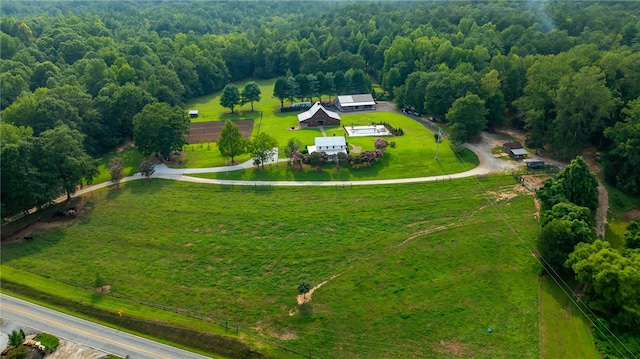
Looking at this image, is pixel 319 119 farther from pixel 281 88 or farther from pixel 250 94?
pixel 250 94

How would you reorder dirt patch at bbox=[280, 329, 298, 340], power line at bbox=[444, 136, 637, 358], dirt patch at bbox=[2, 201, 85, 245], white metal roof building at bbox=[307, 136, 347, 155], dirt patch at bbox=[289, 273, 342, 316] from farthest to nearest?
white metal roof building at bbox=[307, 136, 347, 155]
dirt patch at bbox=[2, 201, 85, 245]
dirt patch at bbox=[289, 273, 342, 316]
dirt patch at bbox=[280, 329, 298, 340]
power line at bbox=[444, 136, 637, 358]

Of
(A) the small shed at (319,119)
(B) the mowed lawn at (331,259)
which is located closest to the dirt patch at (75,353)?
(B) the mowed lawn at (331,259)

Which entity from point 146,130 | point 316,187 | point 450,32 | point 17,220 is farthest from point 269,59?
point 17,220

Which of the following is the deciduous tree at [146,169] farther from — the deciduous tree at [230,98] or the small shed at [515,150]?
the small shed at [515,150]

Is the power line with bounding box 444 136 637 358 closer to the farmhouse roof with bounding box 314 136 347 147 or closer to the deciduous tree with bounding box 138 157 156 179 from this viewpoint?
the farmhouse roof with bounding box 314 136 347 147

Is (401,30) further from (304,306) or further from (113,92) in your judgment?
(304,306)

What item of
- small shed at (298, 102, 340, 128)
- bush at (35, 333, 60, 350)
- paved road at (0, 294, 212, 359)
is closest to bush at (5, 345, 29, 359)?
bush at (35, 333, 60, 350)

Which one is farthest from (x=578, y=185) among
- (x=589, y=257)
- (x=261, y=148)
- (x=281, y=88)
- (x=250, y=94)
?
(x=250, y=94)
